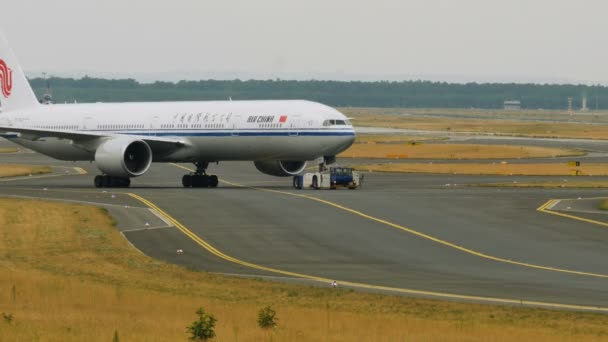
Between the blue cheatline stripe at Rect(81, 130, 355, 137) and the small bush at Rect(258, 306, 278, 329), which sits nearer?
the small bush at Rect(258, 306, 278, 329)

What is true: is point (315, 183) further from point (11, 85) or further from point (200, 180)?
point (11, 85)

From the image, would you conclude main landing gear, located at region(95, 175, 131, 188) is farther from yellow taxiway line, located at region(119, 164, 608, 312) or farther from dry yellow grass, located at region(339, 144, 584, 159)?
dry yellow grass, located at region(339, 144, 584, 159)

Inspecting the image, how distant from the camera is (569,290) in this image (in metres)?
31.0

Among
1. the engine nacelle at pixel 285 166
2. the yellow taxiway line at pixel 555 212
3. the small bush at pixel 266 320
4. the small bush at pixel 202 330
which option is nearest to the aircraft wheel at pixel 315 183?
the engine nacelle at pixel 285 166

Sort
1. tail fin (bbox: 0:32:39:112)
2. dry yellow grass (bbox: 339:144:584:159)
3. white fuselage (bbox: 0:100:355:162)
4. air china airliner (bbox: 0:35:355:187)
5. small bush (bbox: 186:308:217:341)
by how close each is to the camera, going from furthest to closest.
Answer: dry yellow grass (bbox: 339:144:584:159), tail fin (bbox: 0:32:39:112), air china airliner (bbox: 0:35:355:187), white fuselage (bbox: 0:100:355:162), small bush (bbox: 186:308:217:341)

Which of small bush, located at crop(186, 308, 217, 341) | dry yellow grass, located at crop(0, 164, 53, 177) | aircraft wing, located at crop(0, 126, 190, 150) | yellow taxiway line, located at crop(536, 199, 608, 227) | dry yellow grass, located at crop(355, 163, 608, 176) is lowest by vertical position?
dry yellow grass, located at crop(0, 164, 53, 177)

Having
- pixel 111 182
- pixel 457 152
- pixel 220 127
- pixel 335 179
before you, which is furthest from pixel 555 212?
pixel 457 152

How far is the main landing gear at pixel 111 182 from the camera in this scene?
72.8 meters

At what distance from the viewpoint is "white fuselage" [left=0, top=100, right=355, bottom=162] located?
228 ft

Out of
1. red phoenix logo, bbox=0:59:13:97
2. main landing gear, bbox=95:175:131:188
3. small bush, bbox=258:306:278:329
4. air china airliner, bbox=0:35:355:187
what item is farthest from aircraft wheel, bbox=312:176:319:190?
small bush, bbox=258:306:278:329

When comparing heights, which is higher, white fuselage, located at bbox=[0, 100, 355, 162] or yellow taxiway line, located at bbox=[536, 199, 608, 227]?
white fuselage, located at bbox=[0, 100, 355, 162]

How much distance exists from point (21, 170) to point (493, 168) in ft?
119

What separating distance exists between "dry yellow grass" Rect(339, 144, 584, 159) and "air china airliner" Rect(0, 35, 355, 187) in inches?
1678

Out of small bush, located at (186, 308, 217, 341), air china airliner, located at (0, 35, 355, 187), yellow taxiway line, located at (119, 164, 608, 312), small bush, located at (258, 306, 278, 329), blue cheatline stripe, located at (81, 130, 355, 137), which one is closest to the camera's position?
small bush, located at (186, 308, 217, 341)
